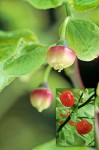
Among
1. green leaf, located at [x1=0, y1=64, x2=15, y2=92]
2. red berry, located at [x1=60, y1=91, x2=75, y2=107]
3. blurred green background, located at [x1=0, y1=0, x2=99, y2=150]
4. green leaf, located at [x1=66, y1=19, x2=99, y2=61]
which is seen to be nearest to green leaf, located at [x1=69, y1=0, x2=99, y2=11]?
green leaf, located at [x1=66, y1=19, x2=99, y2=61]

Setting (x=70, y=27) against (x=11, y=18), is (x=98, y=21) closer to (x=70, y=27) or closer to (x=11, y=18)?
(x=11, y=18)

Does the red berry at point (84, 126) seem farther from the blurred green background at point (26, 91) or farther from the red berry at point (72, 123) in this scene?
the blurred green background at point (26, 91)

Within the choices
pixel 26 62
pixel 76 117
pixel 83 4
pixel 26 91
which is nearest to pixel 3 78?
pixel 26 62

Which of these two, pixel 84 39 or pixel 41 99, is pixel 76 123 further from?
pixel 84 39

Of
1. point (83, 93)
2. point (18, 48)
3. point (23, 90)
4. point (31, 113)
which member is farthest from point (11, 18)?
point (18, 48)

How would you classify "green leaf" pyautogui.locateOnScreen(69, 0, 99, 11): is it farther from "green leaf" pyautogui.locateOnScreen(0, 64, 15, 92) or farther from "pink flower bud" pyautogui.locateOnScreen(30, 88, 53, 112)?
"pink flower bud" pyautogui.locateOnScreen(30, 88, 53, 112)
